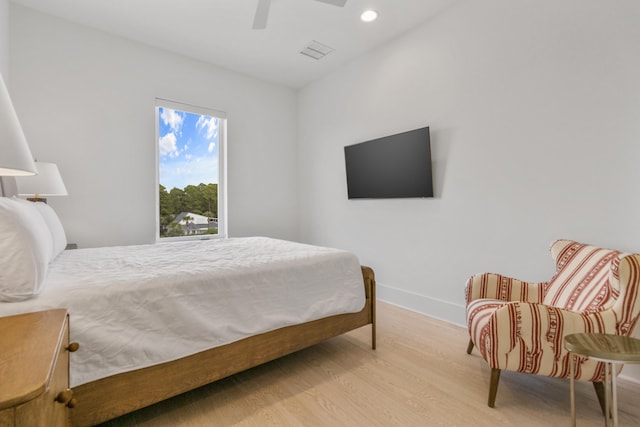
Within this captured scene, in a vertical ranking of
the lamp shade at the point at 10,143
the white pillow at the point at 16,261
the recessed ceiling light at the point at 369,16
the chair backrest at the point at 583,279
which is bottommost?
the chair backrest at the point at 583,279

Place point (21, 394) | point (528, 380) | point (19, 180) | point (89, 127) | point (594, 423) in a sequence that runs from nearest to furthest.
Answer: point (21, 394)
point (594, 423)
point (528, 380)
point (19, 180)
point (89, 127)

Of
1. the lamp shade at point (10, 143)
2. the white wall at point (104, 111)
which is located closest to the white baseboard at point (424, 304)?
the white wall at point (104, 111)

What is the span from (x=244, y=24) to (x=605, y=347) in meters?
3.63

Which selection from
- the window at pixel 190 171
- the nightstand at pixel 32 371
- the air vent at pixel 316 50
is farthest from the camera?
the window at pixel 190 171

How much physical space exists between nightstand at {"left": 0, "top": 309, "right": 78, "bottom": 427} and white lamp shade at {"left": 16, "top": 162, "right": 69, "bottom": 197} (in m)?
1.87

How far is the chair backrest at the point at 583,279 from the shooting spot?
1575 mm

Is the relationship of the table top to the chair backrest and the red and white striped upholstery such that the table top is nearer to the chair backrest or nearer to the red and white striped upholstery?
the red and white striped upholstery

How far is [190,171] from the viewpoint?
156 inches

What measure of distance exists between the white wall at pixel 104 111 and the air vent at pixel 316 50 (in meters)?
1.07

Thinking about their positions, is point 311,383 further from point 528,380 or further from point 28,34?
point 28,34

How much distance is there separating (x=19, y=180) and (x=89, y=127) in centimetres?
100

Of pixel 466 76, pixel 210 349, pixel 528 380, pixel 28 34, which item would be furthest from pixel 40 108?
pixel 528 380

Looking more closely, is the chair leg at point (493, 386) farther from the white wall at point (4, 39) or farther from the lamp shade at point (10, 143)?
the white wall at point (4, 39)

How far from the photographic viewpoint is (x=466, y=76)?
110 inches
